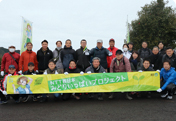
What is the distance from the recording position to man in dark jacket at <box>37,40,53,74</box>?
6355 mm

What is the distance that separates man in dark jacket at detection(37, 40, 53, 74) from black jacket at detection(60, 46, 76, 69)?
57cm

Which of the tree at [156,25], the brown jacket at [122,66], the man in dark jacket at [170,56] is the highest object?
the tree at [156,25]

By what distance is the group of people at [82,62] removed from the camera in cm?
557

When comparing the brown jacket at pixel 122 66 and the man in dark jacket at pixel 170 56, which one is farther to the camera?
the man in dark jacket at pixel 170 56

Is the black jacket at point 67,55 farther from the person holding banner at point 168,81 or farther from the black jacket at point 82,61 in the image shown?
the person holding banner at point 168,81

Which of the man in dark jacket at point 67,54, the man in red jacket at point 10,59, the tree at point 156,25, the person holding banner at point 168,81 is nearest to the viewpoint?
the person holding banner at point 168,81

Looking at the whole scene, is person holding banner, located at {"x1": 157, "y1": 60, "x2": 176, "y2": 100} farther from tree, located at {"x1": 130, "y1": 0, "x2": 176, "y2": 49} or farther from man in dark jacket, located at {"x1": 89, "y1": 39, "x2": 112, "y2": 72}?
tree, located at {"x1": 130, "y1": 0, "x2": 176, "y2": 49}

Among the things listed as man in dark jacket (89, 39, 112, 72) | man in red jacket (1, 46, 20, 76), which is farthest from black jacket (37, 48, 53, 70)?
man in dark jacket (89, 39, 112, 72)

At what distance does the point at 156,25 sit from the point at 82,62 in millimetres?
17011

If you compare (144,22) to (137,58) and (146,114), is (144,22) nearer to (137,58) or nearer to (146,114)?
(137,58)

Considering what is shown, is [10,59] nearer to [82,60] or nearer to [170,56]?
[82,60]

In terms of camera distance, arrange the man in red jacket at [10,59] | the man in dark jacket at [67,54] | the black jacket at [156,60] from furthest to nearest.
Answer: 1. the black jacket at [156,60]
2. the man in red jacket at [10,59]
3. the man in dark jacket at [67,54]

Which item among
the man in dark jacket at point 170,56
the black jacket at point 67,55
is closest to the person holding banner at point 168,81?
the man in dark jacket at point 170,56

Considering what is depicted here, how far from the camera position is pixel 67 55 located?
6.26m
